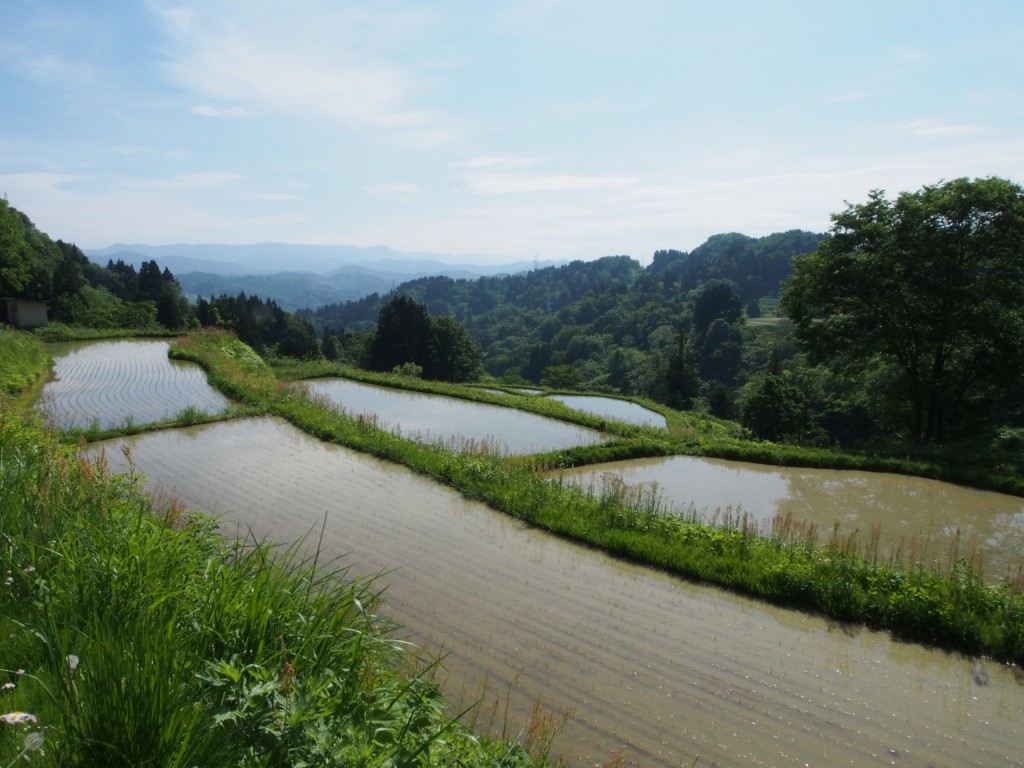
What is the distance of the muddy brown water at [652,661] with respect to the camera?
438 cm

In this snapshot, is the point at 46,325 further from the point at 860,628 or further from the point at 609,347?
the point at 609,347

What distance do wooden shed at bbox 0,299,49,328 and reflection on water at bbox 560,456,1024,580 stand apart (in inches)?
1258

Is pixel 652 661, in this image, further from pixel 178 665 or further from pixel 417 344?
pixel 417 344

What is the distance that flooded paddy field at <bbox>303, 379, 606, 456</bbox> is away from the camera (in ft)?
46.8

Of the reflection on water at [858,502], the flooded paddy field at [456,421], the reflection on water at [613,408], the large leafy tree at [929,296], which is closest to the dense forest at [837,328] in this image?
the large leafy tree at [929,296]

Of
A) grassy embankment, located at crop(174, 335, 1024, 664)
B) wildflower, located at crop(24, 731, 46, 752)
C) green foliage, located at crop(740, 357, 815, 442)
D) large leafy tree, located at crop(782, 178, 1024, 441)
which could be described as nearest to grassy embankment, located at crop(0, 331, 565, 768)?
wildflower, located at crop(24, 731, 46, 752)

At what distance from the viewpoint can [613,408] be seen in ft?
80.9


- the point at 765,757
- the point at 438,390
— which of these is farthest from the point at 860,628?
the point at 438,390

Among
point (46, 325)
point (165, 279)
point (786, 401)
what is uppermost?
point (165, 279)

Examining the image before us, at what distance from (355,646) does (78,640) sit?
1.35 metres

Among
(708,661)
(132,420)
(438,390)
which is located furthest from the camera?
(438,390)

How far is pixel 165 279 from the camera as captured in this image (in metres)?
60.4

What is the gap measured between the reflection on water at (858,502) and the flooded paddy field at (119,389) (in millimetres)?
10733

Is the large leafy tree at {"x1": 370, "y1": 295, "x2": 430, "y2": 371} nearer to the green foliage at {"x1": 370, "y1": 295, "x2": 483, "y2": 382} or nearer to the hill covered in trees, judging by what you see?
the green foliage at {"x1": 370, "y1": 295, "x2": 483, "y2": 382}
